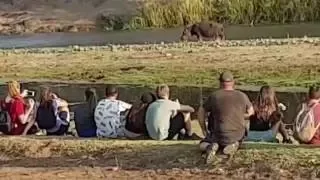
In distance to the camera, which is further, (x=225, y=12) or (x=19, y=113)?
(x=225, y=12)

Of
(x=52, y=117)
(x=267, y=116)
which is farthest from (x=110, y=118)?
(x=267, y=116)

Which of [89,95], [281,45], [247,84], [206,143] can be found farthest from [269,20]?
[206,143]

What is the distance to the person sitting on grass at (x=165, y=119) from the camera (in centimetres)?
1175

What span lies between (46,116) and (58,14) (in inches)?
1003

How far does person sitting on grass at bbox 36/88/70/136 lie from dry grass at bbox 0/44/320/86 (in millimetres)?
5335

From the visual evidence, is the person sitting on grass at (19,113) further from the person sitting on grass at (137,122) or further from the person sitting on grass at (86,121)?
the person sitting on grass at (137,122)

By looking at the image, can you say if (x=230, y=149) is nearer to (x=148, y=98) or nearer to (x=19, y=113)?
(x=148, y=98)

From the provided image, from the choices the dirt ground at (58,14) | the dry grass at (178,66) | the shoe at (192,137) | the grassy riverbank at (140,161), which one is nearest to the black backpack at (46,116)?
the grassy riverbank at (140,161)

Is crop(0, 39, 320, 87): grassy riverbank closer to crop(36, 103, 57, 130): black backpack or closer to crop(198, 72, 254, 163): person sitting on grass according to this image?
crop(36, 103, 57, 130): black backpack

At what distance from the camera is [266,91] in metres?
11.5

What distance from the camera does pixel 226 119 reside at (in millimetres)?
10391

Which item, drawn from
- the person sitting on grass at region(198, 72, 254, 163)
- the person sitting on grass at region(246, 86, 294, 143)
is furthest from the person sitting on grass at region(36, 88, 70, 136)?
the person sitting on grass at region(198, 72, 254, 163)

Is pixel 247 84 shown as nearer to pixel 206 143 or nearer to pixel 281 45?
pixel 281 45

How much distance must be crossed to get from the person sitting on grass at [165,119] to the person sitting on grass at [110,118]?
448 mm
